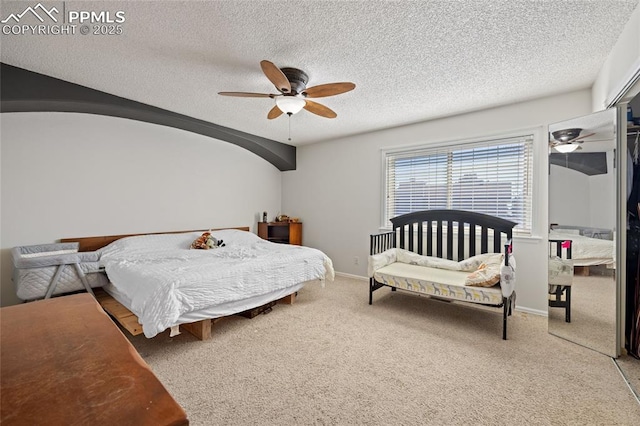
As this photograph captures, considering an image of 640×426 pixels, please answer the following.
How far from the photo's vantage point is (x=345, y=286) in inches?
164

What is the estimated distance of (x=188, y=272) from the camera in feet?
7.92

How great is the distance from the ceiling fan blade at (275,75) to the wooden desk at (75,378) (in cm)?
179

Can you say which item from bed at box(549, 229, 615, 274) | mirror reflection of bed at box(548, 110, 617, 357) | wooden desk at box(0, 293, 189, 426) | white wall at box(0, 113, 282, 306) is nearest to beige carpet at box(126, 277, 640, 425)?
mirror reflection of bed at box(548, 110, 617, 357)

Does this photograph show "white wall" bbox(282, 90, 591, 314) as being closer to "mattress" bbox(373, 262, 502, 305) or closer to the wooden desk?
"mattress" bbox(373, 262, 502, 305)

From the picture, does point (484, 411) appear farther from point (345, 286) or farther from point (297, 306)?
point (345, 286)

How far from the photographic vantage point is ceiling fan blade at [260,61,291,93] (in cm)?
195

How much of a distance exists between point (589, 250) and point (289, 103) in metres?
2.95

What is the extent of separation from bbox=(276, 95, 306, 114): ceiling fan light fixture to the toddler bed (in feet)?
6.45

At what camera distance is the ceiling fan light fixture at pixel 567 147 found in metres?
2.53

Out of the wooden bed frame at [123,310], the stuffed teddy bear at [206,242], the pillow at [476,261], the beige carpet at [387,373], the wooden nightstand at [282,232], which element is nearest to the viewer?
the beige carpet at [387,373]

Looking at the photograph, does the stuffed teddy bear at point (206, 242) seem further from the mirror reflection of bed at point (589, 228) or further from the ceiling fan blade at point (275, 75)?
the mirror reflection of bed at point (589, 228)

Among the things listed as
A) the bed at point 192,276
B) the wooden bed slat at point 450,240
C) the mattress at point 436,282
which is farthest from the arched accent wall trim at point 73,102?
the wooden bed slat at point 450,240

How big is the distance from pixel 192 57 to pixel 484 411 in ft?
10.8

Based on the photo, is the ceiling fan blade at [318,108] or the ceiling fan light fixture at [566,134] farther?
the ceiling fan blade at [318,108]
